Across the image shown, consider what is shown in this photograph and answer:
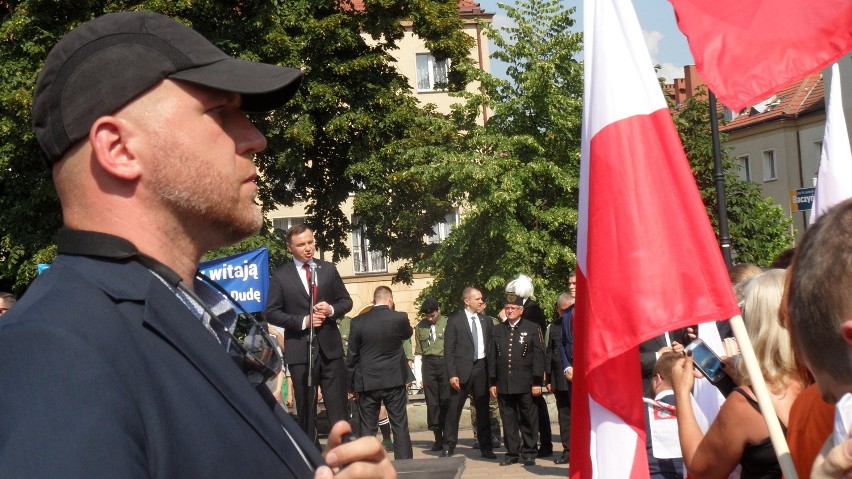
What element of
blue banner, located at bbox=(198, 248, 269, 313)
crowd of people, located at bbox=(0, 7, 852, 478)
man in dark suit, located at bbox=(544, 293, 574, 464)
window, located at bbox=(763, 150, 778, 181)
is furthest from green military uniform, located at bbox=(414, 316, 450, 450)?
window, located at bbox=(763, 150, 778, 181)

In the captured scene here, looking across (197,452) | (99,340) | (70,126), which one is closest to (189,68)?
(70,126)

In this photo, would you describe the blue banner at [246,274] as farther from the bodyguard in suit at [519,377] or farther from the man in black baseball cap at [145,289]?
the man in black baseball cap at [145,289]

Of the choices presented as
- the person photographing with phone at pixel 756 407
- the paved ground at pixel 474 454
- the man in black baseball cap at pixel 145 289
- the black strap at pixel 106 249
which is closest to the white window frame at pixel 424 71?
the paved ground at pixel 474 454

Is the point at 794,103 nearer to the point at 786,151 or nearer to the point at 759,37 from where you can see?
the point at 786,151

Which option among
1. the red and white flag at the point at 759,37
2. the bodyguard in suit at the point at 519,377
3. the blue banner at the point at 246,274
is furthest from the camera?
the bodyguard in suit at the point at 519,377

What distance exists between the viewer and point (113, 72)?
1.68 m

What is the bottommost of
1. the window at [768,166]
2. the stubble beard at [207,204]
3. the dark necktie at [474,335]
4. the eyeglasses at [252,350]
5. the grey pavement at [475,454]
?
the grey pavement at [475,454]

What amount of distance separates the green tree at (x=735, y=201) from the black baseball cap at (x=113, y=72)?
21.5 m

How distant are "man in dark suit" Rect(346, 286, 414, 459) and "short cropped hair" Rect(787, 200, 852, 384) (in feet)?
34.6

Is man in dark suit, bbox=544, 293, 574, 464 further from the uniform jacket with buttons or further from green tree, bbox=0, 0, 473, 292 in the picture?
green tree, bbox=0, 0, 473, 292

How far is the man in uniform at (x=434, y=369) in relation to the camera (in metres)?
14.9

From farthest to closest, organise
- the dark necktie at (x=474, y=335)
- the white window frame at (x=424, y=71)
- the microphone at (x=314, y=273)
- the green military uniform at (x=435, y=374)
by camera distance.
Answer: the white window frame at (x=424, y=71), the green military uniform at (x=435, y=374), the dark necktie at (x=474, y=335), the microphone at (x=314, y=273)

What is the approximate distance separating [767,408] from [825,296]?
3.22 feet

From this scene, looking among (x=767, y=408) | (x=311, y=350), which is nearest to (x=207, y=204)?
(x=767, y=408)
